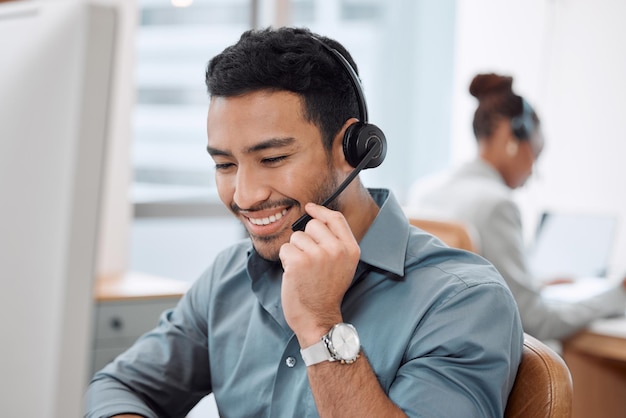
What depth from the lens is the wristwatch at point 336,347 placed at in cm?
100

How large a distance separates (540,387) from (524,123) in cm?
183

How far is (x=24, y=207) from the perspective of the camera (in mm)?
549

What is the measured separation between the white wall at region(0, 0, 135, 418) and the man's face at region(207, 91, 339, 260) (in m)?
0.58

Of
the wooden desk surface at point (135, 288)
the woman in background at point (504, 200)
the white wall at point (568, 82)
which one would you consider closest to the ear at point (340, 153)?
the woman in background at point (504, 200)

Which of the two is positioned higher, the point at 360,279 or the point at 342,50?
the point at 342,50

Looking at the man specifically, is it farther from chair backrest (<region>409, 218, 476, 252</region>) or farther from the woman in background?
the woman in background

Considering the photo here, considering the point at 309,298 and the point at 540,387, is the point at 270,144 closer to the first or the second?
the point at 309,298

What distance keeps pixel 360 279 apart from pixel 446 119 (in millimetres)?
3304

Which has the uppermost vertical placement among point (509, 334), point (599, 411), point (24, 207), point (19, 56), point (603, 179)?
point (19, 56)

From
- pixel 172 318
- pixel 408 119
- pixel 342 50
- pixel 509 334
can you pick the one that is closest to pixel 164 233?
pixel 408 119

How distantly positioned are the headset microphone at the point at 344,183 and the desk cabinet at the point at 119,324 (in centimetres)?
154

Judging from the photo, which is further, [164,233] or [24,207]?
[164,233]

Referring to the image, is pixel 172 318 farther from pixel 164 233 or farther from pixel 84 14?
pixel 164 233

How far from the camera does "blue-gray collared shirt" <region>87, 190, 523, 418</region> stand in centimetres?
98
